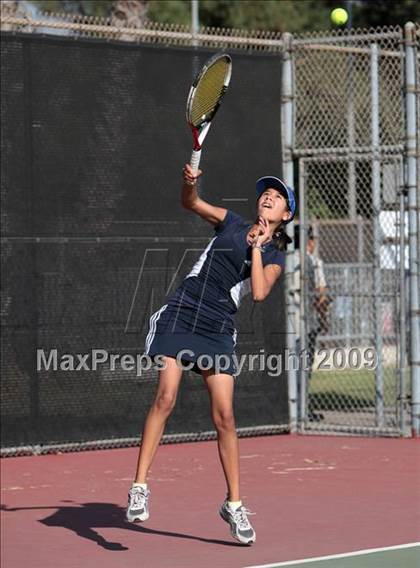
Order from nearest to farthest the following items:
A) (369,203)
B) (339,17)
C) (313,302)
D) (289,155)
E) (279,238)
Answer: (279,238)
(339,17)
(289,155)
(313,302)
(369,203)

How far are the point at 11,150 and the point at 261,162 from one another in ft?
8.05

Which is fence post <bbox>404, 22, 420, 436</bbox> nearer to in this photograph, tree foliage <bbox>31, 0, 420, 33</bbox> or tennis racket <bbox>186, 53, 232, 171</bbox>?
tennis racket <bbox>186, 53, 232, 171</bbox>

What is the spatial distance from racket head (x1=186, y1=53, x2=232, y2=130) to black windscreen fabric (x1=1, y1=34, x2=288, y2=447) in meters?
3.65

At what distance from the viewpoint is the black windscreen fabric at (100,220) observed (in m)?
11.1

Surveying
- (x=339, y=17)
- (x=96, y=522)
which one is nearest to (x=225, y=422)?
(x=96, y=522)

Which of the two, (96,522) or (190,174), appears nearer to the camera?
(190,174)

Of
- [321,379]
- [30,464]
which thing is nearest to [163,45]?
[30,464]

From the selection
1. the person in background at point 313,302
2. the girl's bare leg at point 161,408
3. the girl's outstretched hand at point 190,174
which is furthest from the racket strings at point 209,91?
the person in background at point 313,302

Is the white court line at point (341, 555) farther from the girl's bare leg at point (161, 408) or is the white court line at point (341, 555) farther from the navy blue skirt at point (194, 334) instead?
the navy blue skirt at point (194, 334)

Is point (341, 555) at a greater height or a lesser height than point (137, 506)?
lesser

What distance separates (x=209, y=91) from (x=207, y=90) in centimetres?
3

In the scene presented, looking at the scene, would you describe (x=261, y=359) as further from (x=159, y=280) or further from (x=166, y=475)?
(x=166, y=475)

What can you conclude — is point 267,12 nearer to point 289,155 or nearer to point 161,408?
point 289,155

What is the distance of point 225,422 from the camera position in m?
7.50
